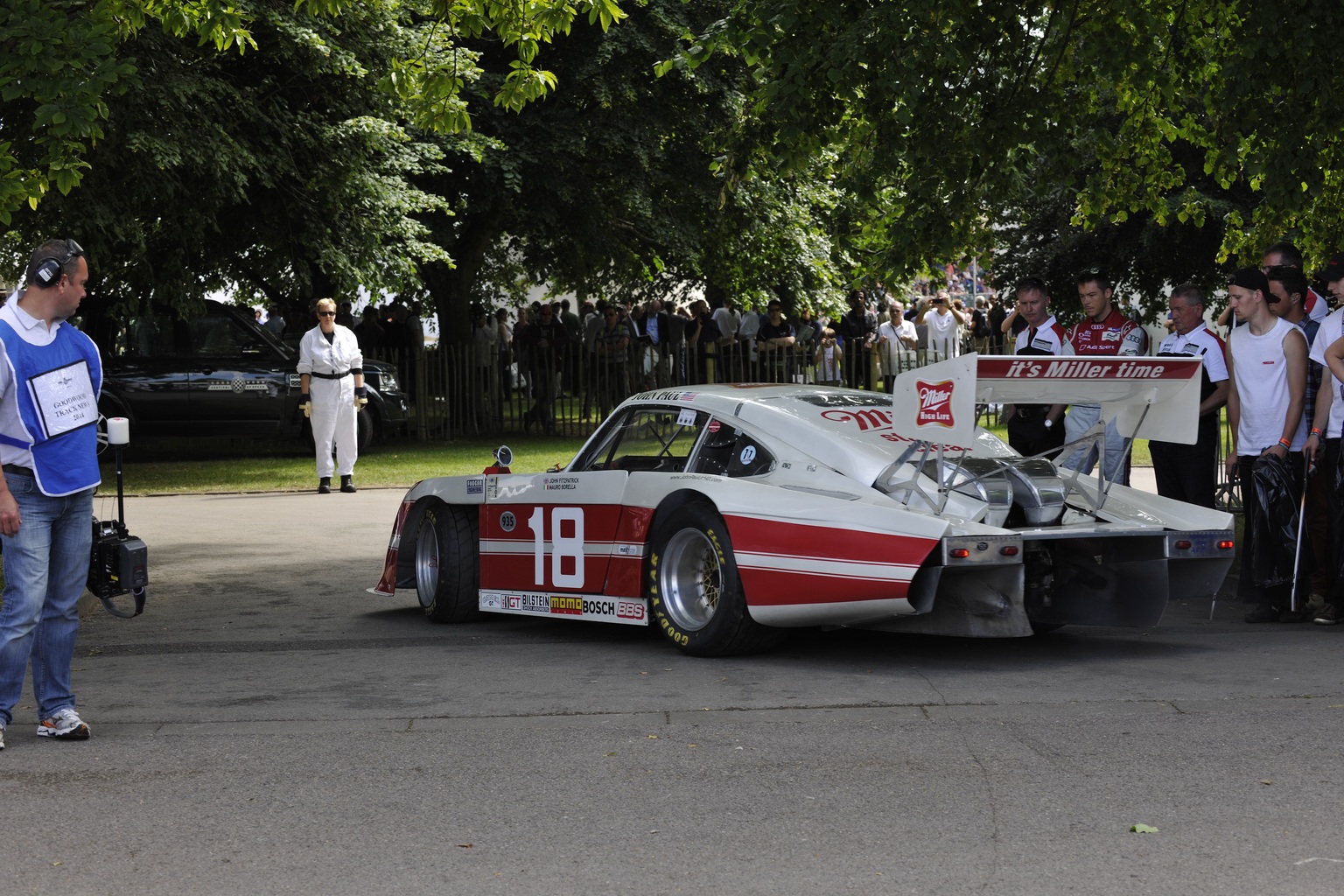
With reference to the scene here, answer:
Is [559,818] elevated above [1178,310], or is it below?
below

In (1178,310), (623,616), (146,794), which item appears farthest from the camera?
(1178,310)

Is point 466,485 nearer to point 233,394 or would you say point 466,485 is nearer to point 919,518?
point 919,518

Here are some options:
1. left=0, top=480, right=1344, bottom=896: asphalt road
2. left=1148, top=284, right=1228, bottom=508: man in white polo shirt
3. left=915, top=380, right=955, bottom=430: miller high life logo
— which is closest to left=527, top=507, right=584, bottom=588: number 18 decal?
left=0, top=480, right=1344, bottom=896: asphalt road

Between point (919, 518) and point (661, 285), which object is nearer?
point (919, 518)

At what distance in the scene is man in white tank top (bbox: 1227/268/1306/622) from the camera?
8.65 meters

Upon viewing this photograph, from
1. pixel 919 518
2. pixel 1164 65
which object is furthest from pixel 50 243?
pixel 1164 65

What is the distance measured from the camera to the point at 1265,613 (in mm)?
8703

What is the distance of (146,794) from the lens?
17.7ft

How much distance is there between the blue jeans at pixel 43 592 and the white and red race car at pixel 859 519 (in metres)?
2.66

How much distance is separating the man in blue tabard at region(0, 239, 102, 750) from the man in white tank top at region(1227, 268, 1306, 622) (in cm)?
574

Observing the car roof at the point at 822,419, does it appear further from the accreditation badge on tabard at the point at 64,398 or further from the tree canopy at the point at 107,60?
the accreditation badge on tabard at the point at 64,398

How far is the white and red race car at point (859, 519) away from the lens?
7004 millimetres

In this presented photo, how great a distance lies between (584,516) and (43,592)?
9.48ft

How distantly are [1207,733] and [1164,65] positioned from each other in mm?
7033
